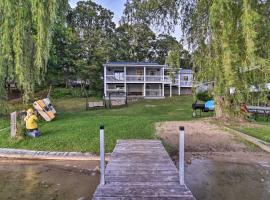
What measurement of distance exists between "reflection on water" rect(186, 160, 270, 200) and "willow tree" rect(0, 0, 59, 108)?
23.9ft

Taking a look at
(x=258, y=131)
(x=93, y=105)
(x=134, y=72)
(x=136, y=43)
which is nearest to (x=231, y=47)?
(x=258, y=131)

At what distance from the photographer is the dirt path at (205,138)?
1026 centimetres

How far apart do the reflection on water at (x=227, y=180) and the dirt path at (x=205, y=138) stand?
158cm

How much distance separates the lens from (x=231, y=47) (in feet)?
38.9

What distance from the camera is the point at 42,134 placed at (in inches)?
456

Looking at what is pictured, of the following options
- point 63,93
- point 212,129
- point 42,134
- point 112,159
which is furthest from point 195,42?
point 63,93

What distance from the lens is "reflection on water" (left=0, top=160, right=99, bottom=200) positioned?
6043 millimetres

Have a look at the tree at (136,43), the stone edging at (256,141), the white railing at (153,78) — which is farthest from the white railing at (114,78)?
the stone edging at (256,141)

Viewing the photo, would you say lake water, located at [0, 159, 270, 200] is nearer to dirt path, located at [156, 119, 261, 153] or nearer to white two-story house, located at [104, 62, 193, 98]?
dirt path, located at [156, 119, 261, 153]

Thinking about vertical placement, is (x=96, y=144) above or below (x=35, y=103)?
below

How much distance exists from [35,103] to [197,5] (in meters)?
8.97

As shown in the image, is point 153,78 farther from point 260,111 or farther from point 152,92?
point 260,111

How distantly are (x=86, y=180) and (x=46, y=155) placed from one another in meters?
2.73

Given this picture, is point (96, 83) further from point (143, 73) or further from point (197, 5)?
point (197, 5)
